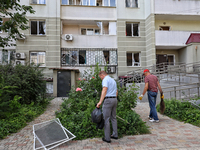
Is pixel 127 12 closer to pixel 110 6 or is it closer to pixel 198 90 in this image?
pixel 110 6

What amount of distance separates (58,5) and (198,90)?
44.2ft

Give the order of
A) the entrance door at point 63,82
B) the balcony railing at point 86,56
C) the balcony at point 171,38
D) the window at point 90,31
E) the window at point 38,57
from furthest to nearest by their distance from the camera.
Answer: the window at point 90,31 → the balcony railing at point 86,56 → the window at point 38,57 → the balcony at point 171,38 → the entrance door at point 63,82

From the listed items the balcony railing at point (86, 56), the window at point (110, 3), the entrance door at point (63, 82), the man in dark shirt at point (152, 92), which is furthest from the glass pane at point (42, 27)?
the man in dark shirt at point (152, 92)

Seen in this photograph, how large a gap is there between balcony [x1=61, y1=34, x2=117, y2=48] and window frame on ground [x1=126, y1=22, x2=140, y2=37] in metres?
1.53

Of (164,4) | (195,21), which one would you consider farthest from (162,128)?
(195,21)

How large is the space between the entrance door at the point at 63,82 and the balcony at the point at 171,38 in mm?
8489

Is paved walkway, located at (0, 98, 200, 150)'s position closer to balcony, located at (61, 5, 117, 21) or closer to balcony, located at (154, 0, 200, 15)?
balcony, located at (154, 0, 200, 15)

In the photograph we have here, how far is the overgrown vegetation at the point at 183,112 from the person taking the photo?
5827 millimetres

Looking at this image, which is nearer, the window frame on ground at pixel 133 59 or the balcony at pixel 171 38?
the balcony at pixel 171 38

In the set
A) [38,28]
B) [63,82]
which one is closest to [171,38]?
[63,82]

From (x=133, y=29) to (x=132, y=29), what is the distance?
0.13 metres

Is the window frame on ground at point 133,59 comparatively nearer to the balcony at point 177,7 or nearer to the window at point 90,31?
the window at point 90,31

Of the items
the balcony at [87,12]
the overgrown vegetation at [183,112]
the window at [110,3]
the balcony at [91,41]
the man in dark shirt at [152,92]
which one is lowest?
the overgrown vegetation at [183,112]

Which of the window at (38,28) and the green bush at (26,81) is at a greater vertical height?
the window at (38,28)
